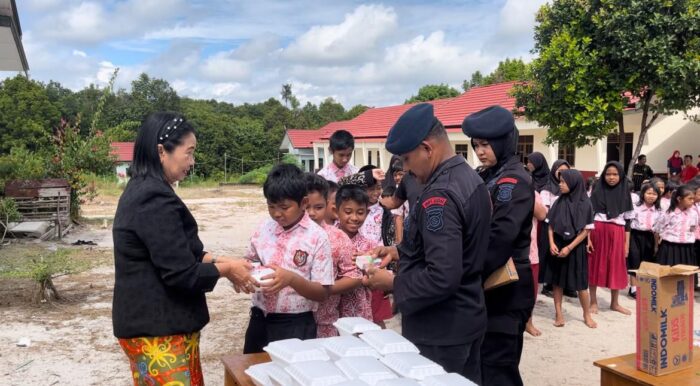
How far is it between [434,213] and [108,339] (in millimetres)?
4300

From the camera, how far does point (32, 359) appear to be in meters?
4.74

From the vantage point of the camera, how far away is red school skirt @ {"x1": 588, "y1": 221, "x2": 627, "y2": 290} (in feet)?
20.3

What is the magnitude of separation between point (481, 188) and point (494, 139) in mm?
666

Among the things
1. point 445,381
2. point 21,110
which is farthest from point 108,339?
point 21,110

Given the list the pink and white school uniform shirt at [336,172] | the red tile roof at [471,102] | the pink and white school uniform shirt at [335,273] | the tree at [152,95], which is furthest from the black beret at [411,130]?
the tree at [152,95]

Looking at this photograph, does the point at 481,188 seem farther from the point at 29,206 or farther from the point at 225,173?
the point at 225,173

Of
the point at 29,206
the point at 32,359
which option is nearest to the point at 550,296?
the point at 32,359

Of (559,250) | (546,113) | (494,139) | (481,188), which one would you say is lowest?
(559,250)

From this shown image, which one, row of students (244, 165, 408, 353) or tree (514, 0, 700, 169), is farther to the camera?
tree (514, 0, 700, 169)

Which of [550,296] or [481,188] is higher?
[481,188]

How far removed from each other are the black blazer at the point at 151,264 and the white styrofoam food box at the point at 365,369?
28.3 inches

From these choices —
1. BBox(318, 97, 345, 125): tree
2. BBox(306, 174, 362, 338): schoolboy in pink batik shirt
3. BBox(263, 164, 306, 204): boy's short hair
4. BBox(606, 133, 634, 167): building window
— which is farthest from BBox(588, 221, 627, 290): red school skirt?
BBox(318, 97, 345, 125): tree

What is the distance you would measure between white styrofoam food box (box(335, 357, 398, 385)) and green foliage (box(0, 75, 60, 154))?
34043 millimetres

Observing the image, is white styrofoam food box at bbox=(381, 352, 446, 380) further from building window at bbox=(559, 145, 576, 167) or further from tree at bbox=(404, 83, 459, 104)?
tree at bbox=(404, 83, 459, 104)
